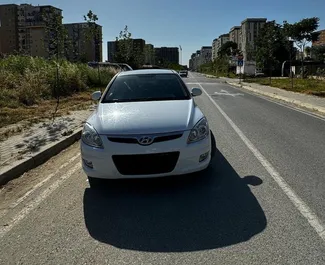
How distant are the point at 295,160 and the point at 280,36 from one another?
138 feet

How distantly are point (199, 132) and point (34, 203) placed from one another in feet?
7.53

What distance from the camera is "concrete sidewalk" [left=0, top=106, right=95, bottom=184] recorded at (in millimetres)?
5905

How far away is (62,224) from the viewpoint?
3.85 m

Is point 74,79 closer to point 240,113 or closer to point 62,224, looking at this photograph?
point 240,113

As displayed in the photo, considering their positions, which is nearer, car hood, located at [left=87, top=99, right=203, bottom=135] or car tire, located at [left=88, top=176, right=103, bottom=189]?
car hood, located at [left=87, top=99, right=203, bottom=135]

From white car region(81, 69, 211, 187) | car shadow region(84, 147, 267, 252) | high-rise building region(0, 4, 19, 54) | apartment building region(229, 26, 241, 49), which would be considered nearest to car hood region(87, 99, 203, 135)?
white car region(81, 69, 211, 187)

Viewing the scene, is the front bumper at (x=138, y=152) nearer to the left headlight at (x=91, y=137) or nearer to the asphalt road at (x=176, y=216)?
the left headlight at (x=91, y=137)

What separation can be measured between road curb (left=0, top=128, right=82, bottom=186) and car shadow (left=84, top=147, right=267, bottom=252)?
1.46 metres

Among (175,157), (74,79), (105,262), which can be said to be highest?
(74,79)

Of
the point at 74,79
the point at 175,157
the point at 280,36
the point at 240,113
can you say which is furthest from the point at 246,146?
the point at 280,36

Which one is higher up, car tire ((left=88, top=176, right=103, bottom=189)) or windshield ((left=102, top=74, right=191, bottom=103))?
windshield ((left=102, top=74, right=191, bottom=103))

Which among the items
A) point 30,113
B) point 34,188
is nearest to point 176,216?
point 34,188

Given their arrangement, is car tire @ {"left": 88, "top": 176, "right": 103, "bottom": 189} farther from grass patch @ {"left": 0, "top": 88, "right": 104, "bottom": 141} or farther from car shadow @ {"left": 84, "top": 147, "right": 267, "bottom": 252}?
grass patch @ {"left": 0, "top": 88, "right": 104, "bottom": 141}

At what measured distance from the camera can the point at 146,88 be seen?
20.2 ft
